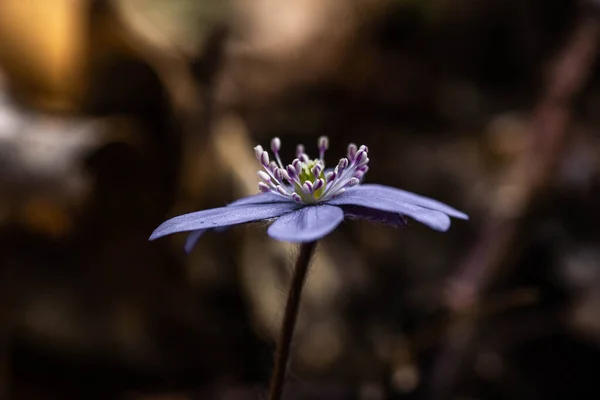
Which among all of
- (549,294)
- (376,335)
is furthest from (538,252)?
(376,335)

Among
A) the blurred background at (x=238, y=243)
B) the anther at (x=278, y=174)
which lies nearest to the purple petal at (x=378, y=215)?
the anther at (x=278, y=174)

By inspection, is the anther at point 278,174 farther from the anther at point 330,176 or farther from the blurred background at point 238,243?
the blurred background at point 238,243

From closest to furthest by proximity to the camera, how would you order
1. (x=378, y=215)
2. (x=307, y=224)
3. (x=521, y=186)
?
(x=307, y=224) < (x=378, y=215) < (x=521, y=186)

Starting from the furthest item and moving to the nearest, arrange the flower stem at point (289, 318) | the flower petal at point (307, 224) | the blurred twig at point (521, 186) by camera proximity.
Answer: the blurred twig at point (521, 186)
the flower stem at point (289, 318)
the flower petal at point (307, 224)

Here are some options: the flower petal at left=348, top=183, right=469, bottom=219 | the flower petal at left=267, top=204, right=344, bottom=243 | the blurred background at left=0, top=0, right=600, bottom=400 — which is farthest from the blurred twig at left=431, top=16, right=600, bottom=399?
the flower petal at left=267, top=204, right=344, bottom=243

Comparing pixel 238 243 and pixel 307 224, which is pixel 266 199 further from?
pixel 238 243

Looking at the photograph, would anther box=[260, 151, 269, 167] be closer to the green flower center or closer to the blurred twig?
the green flower center

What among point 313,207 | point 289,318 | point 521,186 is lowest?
point 289,318

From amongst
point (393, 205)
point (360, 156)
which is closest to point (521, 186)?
point (360, 156)
